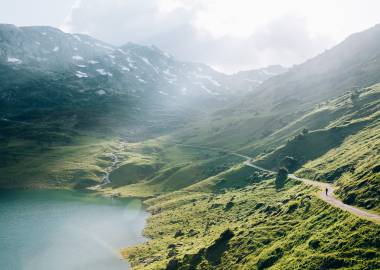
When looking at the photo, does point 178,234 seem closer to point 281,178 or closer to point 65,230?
point 65,230

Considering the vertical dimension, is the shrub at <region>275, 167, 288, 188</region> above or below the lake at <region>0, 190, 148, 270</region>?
below

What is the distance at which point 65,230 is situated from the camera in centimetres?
13025

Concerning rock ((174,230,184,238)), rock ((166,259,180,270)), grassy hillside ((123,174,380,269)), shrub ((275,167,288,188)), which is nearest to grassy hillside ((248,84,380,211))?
shrub ((275,167,288,188))

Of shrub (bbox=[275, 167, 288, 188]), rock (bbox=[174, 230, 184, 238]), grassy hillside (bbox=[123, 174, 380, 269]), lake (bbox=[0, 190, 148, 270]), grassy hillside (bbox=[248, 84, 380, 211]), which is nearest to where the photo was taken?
grassy hillside (bbox=[123, 174, 380, 269])

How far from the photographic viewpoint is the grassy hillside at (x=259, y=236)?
55062mm

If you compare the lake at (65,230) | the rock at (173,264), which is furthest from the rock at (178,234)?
the rock at (173,264)

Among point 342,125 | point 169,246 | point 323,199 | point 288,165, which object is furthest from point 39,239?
point 342,125

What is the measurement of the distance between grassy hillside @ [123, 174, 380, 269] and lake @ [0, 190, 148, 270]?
28.8ft

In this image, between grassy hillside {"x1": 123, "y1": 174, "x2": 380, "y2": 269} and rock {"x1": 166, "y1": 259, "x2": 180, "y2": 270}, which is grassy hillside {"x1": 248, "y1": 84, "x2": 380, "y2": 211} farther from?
rock {"x1": 166, "y1": 259, "x2": 180, "y2": 270}

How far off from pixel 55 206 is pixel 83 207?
41.4 ft

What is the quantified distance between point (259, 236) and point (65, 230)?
3135 inches

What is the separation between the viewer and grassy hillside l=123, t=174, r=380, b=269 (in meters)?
55.1

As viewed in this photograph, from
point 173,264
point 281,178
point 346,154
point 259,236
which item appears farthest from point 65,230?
point 346,154

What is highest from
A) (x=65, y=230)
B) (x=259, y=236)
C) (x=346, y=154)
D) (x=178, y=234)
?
(x=65, y=230)
